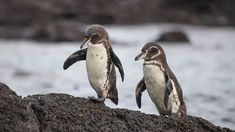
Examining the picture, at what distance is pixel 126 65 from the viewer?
1862 cm

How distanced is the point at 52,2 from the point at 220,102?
63.5ft

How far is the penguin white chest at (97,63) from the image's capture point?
22.8 feet

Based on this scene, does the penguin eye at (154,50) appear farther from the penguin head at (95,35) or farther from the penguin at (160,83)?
the penguin head at (95,35)

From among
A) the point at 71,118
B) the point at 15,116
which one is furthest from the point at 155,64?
the point at 15,116

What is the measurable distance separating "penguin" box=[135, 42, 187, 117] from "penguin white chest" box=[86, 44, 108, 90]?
1.18 feet

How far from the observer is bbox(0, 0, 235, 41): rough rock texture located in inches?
1102

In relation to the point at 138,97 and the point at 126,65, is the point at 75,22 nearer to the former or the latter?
the point at 126,65

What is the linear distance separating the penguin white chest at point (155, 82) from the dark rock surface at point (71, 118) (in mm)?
658

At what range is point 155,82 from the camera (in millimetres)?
7043

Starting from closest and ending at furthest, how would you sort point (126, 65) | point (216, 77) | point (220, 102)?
point (220, 102), point (216, 77), point (126, 65)

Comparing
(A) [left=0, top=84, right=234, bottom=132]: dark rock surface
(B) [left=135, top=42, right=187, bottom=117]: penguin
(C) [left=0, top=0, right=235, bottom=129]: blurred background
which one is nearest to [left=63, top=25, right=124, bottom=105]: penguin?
(B) [left=135, top=42, right=187, bottom=117]: penguin

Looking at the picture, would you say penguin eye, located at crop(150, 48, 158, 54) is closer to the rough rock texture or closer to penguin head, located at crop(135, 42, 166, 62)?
penguin head, located at crop(135, 42, 166, 62)

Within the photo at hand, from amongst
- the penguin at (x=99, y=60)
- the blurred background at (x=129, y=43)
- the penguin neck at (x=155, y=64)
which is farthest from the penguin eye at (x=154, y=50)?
the blurred background at (x=129, y=43)

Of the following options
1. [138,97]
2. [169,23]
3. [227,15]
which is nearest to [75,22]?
[169,23]
